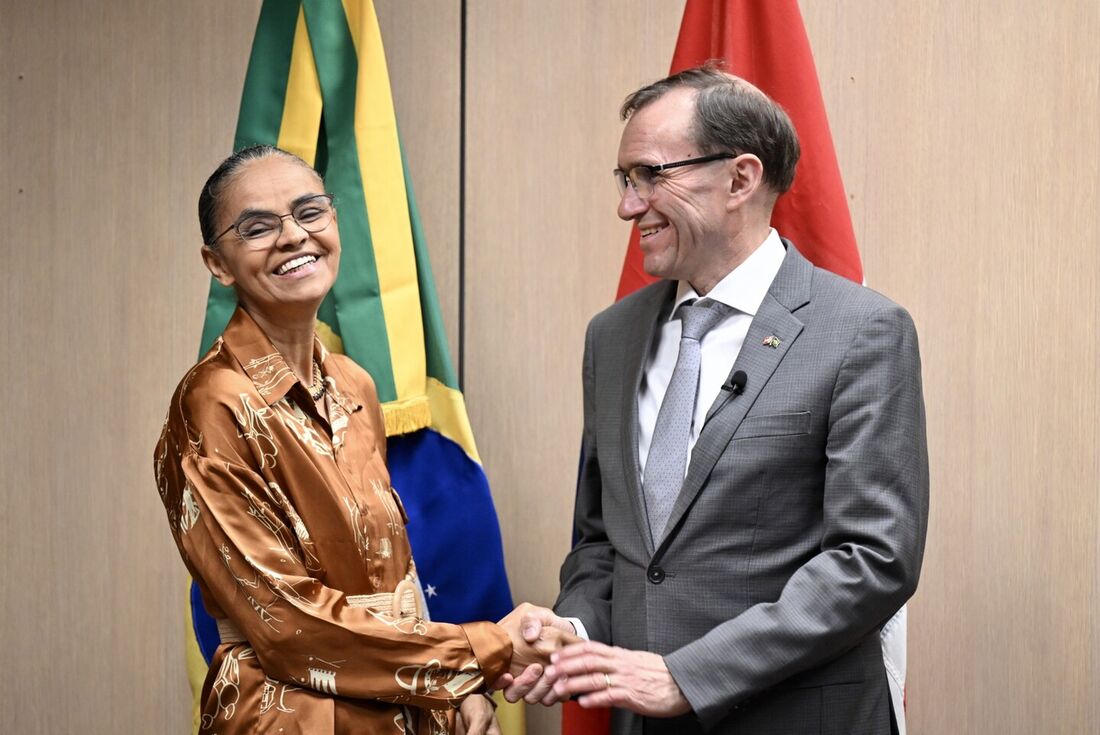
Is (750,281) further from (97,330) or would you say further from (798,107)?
(97,330)

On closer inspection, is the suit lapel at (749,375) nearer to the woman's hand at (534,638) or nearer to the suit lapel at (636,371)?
the suit lapel at (636,371)

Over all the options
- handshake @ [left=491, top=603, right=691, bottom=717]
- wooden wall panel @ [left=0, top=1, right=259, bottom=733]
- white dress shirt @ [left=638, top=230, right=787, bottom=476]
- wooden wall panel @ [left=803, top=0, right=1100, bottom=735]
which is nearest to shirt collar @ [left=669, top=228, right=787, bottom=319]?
white dress shirt @ [left=638, top=230, right=787, bottom=476]

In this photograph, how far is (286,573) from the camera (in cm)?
179

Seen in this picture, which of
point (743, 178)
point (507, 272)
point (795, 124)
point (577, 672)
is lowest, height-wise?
point (577, 672)

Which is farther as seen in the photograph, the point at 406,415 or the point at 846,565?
the point at 406,415

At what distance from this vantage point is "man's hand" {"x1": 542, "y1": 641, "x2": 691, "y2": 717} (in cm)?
184

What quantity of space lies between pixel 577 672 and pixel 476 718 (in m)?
0.31

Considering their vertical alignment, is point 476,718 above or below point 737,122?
below

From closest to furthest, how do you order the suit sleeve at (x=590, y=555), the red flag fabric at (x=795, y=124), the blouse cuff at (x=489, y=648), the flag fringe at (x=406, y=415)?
the blouse cuff at (x=489, y=648)
the suit sleeve at (x=590, y=555)
the red flag fabric at (x=795, y=124)
the flag fringe at (x=406, y=415)

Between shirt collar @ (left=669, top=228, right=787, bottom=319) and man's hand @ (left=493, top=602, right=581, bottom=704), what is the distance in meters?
0.62

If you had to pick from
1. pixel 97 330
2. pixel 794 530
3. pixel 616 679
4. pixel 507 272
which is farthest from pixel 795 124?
pixel 97 330

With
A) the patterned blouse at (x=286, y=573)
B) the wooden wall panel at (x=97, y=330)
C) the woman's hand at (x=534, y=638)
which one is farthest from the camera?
the wooden wall panel at (x=97, y=330)

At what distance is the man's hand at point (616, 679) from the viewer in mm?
1840

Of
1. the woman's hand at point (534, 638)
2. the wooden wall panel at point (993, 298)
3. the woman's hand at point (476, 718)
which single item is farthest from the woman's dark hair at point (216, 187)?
the wooden wall panel at point (993, 298)
